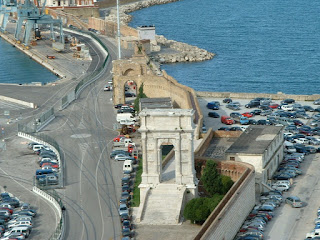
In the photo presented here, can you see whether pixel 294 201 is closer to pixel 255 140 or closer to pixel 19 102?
pixel 255 140

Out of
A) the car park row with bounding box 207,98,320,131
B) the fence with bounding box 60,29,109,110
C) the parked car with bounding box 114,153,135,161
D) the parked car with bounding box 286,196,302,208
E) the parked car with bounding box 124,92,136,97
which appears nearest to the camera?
the parked car with bounding box 286,196,302,208

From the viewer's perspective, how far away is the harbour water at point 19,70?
14012 centimetres

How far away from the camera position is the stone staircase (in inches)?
2547

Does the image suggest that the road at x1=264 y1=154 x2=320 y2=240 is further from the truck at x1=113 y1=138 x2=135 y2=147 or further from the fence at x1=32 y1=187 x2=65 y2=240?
the truck at x1=113 y1=138 x2=135 y2=147

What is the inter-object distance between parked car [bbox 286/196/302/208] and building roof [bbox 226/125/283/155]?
5104 millimetres

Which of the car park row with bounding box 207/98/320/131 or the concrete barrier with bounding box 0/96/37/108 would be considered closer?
the car park row with bounding box 207/98/320/131

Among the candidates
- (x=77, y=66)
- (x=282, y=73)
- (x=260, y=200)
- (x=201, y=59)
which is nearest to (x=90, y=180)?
(x=260, y=200)

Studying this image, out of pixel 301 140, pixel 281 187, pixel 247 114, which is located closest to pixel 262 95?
pixel 247 114

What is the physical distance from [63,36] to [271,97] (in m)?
59.2

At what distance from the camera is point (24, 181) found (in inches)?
3046

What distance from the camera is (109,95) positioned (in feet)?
364

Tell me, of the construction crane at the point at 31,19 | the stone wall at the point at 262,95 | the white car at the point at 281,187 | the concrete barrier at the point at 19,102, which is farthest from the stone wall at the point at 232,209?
the construction crane at the point at 31,19

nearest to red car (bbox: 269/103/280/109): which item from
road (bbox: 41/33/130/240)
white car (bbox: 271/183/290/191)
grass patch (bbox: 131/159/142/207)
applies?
road (bbox: 41/33/130/240)

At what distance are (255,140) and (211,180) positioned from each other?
1137 cm
